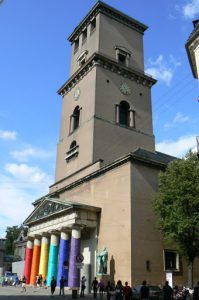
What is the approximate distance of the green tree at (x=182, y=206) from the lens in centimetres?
2855

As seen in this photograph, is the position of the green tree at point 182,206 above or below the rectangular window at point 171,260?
above

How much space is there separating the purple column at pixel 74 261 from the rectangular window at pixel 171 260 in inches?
317

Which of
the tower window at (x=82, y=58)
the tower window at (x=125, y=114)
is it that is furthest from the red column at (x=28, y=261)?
the tower window at (x=82, y=58)

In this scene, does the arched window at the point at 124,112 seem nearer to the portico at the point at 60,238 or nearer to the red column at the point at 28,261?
the portico at the point at 60,238

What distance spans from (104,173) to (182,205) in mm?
10986

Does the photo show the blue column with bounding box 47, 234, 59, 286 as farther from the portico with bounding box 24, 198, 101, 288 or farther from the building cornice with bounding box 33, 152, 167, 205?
the building cornice with bounding box 33, 152, 167, 205

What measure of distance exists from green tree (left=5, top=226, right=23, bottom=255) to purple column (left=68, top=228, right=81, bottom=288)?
219 feet

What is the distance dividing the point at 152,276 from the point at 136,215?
5314 mm

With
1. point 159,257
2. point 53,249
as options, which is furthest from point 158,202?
point 53,249

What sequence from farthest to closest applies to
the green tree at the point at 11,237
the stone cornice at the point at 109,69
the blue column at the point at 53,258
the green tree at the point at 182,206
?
the green tree at the point at 11,237
the stone cornice at the point at 109,69
the blue column at the point at 53,258
the green tree at the point at 182,206

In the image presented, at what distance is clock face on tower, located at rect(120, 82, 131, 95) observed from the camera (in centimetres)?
4909

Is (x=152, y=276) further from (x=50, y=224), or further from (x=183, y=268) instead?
(x=50, y=224)

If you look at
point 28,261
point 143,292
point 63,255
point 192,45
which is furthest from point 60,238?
point 192,45

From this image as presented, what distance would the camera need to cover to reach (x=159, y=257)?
33.8 meters
